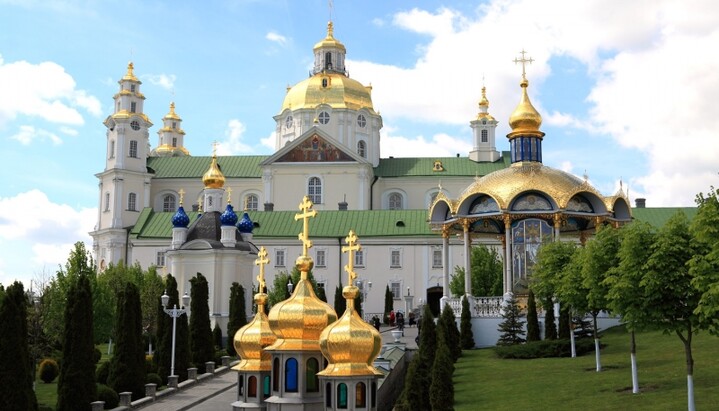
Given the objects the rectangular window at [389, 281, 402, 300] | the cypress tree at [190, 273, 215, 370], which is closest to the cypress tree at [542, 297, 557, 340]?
the cypress tree at [190, 273, 215, 370]

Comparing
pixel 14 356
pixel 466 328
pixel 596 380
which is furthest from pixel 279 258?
pixel 14 356

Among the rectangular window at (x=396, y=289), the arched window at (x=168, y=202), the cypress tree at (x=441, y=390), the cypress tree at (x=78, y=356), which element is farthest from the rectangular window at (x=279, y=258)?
the cypress tree at (x=441, y=390)

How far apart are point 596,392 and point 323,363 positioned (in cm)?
879

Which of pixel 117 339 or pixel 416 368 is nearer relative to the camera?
pixel 416 368

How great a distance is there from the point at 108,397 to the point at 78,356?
69.8 inches

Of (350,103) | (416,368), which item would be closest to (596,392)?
(416,368)

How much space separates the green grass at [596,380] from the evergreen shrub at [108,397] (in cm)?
918

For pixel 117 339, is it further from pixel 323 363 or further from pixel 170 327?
pixel 323 363

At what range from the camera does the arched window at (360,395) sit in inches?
518

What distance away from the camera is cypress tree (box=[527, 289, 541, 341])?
30.8m

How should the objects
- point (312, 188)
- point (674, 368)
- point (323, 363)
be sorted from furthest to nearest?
point (312, 188) → point (674, 368) → point (323, 363)

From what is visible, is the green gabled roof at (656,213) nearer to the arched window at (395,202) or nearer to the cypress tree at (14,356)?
the arched window at (395,202)

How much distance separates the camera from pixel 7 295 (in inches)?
798

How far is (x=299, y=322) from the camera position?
1402 cm
